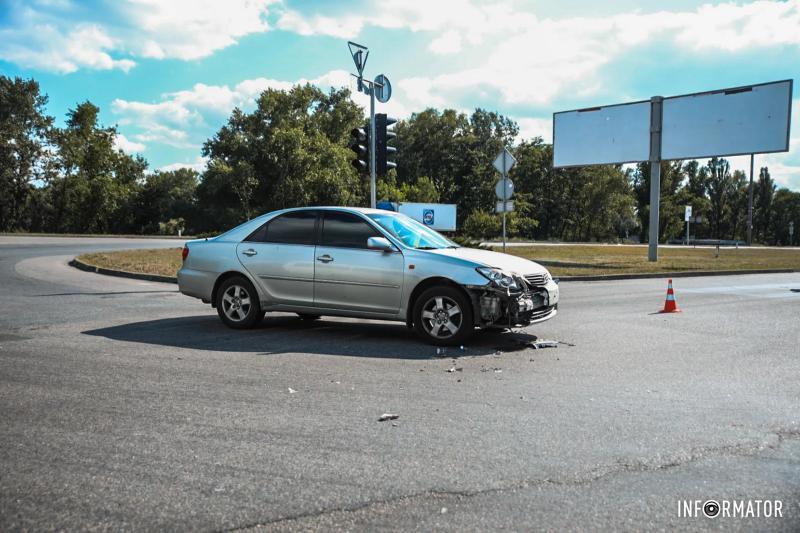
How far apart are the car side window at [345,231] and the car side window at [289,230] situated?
0.20m

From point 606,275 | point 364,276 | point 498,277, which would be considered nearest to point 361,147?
point 364,276

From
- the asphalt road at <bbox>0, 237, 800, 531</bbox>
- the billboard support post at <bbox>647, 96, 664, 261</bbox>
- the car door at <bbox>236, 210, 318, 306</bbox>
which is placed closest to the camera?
the asphalt road at <bbox>0, 237, 800, 531</bbox>

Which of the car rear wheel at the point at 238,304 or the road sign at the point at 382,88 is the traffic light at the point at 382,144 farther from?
the car rear wheel at the point at 238,304

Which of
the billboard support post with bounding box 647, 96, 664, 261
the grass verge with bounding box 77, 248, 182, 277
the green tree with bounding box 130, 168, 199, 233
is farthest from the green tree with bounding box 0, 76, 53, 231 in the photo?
the billboard support post with bounding box 647, 96, 664, 261

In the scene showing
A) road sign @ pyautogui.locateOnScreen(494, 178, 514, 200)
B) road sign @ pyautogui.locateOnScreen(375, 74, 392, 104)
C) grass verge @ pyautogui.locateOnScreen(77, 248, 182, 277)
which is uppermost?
road sign @ pyautogui.locateOnScreen(375, 74, 392, 104)

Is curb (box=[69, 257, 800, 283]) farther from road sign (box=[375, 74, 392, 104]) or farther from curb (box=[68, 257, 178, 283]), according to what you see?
road sign (box=[375, 74, 392, 104])

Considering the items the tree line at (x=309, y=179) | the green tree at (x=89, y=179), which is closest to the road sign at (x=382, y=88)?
the tree line at (x=309, y=179)

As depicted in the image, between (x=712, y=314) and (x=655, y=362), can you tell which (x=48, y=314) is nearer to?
(x=655, y=362)

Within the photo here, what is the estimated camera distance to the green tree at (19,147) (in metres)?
55.3

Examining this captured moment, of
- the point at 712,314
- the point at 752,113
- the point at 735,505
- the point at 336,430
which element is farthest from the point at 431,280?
the point at 752,113

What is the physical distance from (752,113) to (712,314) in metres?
16.7

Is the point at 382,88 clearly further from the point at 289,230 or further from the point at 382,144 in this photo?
the point at 289,230

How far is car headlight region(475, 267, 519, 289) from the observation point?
698 cm

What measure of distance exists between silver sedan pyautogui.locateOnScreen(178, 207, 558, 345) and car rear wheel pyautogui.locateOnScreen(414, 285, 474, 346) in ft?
0.04
